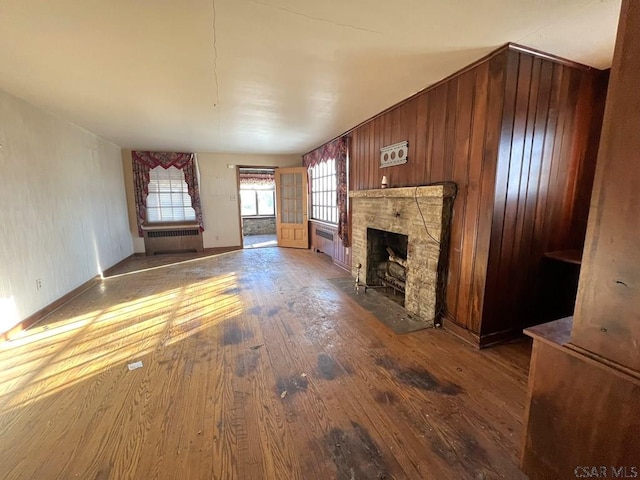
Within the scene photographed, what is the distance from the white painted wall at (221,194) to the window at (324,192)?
1144 millimetres

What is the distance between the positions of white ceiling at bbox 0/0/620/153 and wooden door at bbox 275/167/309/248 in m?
3.23

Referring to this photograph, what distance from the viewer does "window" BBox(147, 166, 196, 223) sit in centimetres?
592

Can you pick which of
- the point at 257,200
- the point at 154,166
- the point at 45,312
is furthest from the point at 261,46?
the point at 257,200

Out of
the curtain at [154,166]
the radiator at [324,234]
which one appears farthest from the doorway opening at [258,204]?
the radiator at [324,234]

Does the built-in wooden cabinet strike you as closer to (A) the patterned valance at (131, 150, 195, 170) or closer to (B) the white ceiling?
(B) the white ceiling

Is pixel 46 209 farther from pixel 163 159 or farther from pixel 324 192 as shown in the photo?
pixel 324 192

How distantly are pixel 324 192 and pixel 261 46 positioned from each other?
12.5 ft

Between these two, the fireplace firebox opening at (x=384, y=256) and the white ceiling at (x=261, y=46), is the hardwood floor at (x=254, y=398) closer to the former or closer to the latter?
the fireplace firebox opening at (x=384, y=256)

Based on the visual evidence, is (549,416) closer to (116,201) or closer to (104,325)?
(104,325)

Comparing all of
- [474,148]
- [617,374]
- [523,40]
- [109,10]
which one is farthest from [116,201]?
[617,374]

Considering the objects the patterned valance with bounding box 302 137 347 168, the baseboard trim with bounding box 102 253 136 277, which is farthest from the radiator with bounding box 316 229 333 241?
the baseboard trim with bounding box 102 253 136 277

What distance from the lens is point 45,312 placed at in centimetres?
293

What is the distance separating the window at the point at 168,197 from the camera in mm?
5918

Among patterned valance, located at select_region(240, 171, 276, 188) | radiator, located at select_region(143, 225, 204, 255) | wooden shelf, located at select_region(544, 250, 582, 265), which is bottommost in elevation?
radiator, located at select_region(143, 225, 204, 255)
